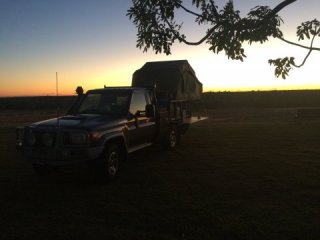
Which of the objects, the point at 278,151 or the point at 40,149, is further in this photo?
the point at 278,151

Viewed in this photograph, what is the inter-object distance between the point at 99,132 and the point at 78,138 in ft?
1.46

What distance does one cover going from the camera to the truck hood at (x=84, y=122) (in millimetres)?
8109

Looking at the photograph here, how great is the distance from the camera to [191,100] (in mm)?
15953

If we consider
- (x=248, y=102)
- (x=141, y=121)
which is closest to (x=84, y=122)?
(x=141, y=121)

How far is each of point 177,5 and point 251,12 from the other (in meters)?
0.96

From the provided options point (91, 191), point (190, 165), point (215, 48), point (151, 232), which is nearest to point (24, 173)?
point (91, 191)

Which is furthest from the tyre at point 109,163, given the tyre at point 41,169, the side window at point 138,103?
the tyre at point 41,169

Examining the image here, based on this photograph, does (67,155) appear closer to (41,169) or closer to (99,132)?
(99,132)

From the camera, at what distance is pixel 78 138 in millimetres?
7957

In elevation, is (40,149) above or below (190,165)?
above

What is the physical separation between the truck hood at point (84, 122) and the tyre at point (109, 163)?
0.54 m

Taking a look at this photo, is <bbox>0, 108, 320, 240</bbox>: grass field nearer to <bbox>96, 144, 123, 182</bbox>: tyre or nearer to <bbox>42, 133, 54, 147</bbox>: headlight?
<bbox>96, 144, 123, 182</bbox>: tyre

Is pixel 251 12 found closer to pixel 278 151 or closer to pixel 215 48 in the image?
pixel 215 48

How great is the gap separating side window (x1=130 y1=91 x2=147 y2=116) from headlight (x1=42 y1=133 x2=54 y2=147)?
7.48 ft
